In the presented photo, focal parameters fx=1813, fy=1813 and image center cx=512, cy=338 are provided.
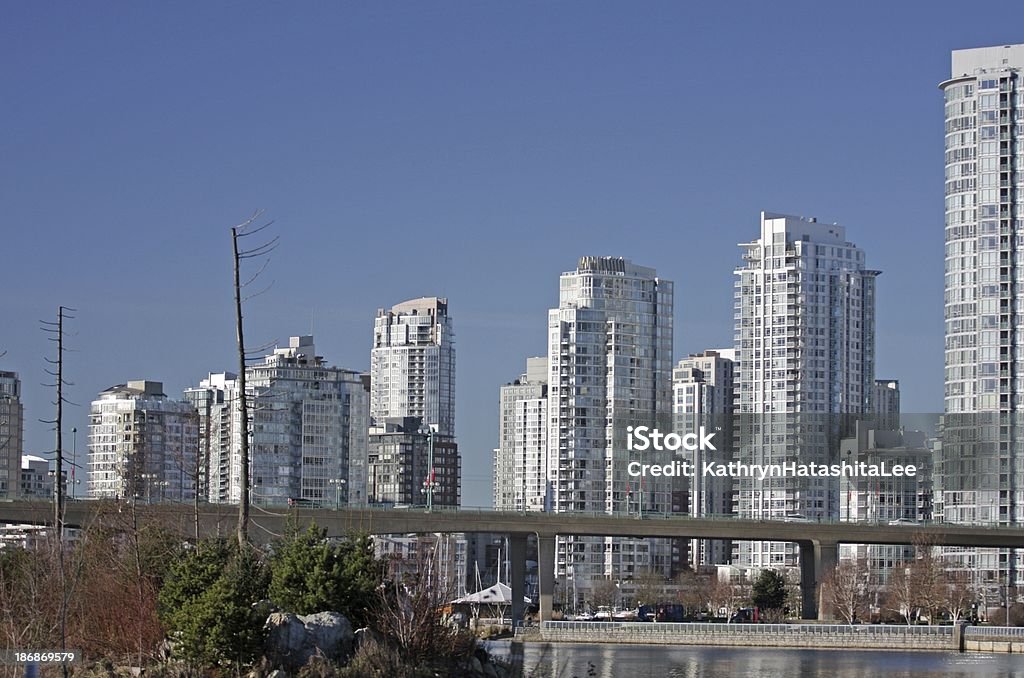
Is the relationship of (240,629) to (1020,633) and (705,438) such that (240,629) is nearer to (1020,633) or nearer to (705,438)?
(1020,633)

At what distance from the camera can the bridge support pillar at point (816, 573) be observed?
11525 centimetres

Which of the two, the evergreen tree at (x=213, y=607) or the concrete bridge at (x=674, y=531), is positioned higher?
the evergreen tree at (x=213, y=607)

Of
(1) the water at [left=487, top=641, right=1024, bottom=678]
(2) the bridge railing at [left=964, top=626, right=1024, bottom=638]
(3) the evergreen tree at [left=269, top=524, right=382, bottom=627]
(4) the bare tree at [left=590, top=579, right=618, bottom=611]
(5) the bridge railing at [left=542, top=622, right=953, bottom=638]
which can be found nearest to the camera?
(3) the evergreen tree at [left=269, top=524, right=382, bottom=627]

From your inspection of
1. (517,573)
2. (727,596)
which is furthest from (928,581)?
(727,596)

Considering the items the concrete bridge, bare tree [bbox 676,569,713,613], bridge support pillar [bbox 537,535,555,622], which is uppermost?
the concrete bridge

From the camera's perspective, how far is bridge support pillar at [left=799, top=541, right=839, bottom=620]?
115 metres

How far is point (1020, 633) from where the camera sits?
96.0 metres

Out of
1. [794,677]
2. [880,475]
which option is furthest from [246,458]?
[880,475]

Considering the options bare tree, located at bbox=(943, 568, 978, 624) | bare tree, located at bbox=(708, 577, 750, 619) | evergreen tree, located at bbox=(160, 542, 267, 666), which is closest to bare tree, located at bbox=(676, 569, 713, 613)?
bare tree, located at bbox=(708, 577, 750, 619)

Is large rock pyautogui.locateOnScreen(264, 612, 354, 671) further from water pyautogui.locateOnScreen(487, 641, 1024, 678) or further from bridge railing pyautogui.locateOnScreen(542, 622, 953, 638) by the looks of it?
bridge railing pyautogui.locateOnScreen(542, 622, 953, 638)

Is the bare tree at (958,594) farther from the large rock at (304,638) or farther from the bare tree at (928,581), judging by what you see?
the large rock at (304,638)

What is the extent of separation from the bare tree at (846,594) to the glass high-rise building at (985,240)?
24330 mm

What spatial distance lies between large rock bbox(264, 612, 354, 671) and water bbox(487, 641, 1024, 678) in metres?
18.1

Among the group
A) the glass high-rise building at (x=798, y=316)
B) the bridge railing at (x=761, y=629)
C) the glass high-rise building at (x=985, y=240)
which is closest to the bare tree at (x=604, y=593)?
the glass high-rise building at (x=798, y=316)
